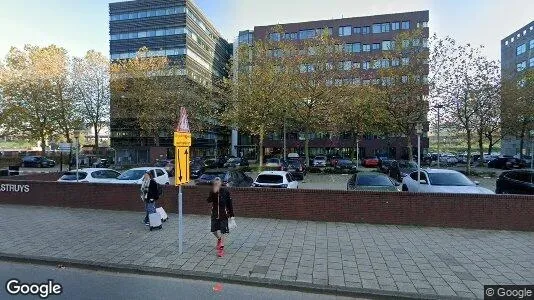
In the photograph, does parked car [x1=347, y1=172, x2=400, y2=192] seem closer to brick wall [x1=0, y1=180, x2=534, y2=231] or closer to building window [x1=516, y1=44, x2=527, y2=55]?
brick wall [x1=0, y1=180, x2=534, y2=231]

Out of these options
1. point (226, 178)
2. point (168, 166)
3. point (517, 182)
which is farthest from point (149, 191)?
point (168, 166)

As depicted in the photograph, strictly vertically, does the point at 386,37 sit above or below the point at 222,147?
above

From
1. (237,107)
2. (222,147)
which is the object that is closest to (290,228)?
(237,107)

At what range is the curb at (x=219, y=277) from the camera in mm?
5117

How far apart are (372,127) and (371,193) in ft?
86.2

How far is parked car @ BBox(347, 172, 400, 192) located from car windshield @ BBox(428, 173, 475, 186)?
1309 millimetres

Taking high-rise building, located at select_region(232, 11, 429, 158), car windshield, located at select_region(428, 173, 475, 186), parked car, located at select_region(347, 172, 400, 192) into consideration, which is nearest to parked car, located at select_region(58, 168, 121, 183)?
parked car, located at select_region(347, 172, 400, 192)

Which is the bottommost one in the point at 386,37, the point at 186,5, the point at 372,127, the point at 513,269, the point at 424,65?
the point at 513,269

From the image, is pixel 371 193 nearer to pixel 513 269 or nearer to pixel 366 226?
pixel 366 226

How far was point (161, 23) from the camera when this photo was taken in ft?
185

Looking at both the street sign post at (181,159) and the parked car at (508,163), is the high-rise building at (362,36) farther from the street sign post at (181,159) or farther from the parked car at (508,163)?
the street sign post at (181,159)

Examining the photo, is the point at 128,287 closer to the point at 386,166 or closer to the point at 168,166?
the point at 168,166

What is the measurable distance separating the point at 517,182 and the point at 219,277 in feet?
41.9

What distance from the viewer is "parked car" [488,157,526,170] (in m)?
31.8
